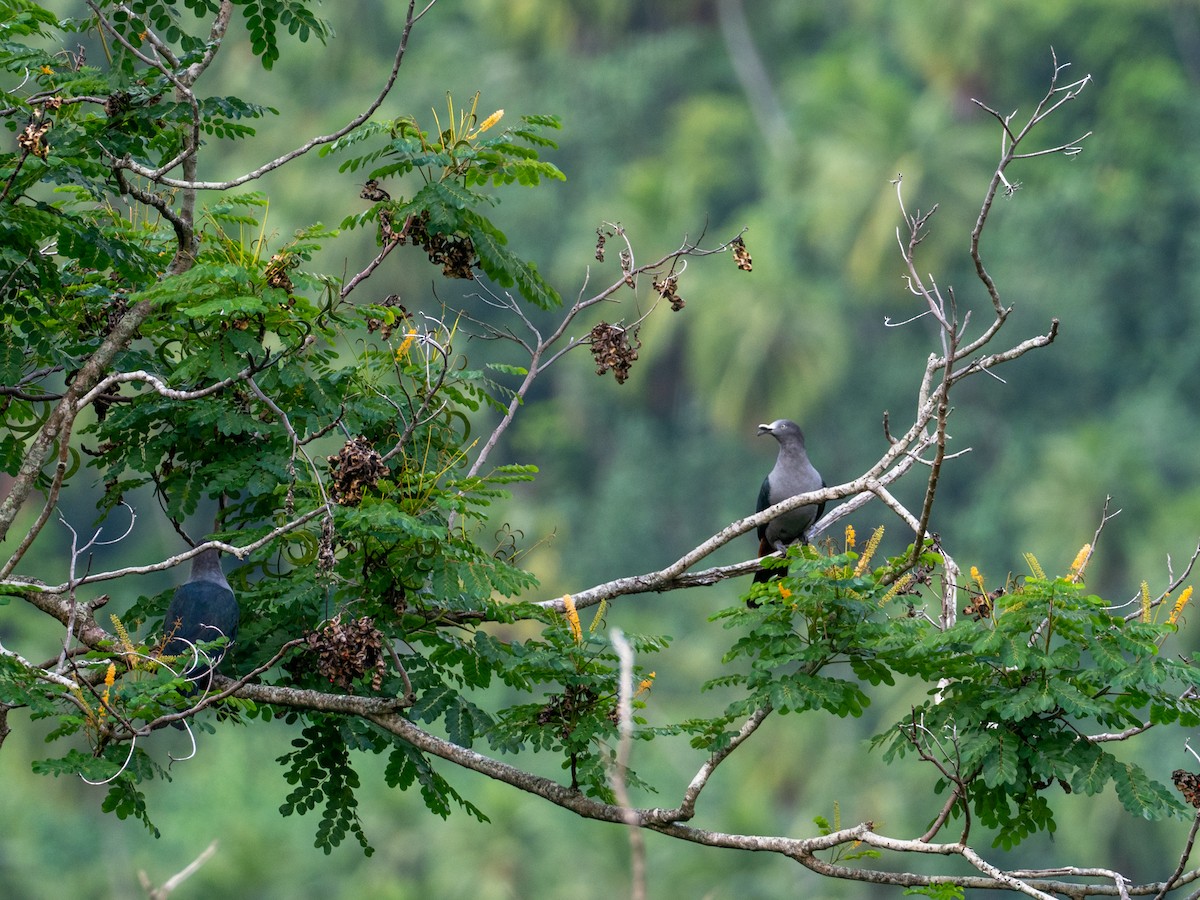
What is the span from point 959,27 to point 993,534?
11.0 m

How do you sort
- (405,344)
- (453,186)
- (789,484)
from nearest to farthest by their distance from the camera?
1. (405,344)
2. (453,186)
3. (789,484)

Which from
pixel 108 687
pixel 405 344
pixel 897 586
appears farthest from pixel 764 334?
pixel 108 687

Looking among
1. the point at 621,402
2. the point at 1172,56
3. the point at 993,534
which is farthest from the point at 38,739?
the point at 1172,56

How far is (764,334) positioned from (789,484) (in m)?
24.5

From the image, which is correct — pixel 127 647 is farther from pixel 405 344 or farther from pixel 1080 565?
pixel 1080 565

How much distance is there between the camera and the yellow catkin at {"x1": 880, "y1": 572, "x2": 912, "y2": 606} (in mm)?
4922

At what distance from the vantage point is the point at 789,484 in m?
7.11

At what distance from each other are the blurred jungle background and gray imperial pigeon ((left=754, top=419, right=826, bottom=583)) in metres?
16.6

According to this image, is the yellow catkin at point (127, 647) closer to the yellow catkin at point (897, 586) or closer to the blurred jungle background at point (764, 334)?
the yellow catkin at point (897, 586)

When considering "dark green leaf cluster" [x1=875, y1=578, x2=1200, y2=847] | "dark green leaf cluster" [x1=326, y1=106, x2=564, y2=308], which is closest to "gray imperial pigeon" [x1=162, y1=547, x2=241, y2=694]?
"dark green leaf cluster" [x1=326, y1=106, x2=564, y2=308]

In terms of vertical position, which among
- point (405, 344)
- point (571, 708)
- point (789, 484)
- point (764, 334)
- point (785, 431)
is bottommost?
point (571, 708)

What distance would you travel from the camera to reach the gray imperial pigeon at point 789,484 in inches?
280

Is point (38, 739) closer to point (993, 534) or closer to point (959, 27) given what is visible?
point (993, 534)

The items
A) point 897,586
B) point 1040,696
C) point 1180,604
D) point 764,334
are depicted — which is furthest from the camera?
point 764,334
